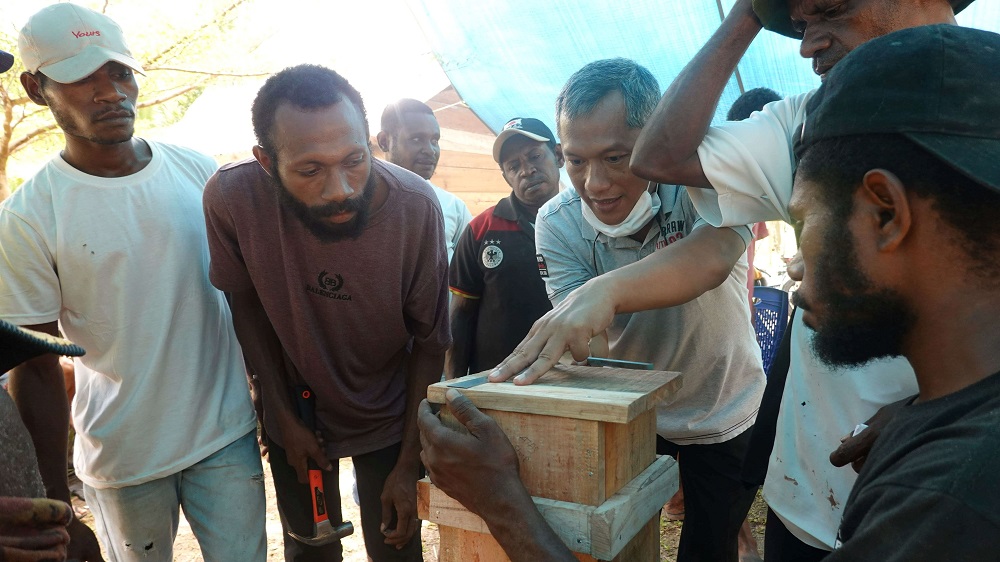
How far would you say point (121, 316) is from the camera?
2.19 m

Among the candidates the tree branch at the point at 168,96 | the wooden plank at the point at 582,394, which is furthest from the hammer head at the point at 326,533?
the tree branch at the point at 168,96

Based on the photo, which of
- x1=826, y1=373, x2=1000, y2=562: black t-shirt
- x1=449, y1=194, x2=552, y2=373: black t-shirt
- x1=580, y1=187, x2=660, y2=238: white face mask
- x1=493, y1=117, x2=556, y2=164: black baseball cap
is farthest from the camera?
x1=493, y1=117, x2=556, y2=164: black baseball cap

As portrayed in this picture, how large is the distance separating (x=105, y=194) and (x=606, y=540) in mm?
2018

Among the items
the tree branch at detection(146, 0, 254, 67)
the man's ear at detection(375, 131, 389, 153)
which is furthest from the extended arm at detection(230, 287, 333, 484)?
the tree branch at detection(146, 0, 254, 67)

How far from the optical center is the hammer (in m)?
2.36

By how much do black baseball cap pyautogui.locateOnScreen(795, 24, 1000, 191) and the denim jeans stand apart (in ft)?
7.27

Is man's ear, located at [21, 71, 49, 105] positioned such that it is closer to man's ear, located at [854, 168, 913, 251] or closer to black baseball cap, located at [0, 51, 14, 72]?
black baseball cap, located at [0, 51, 14, 72]

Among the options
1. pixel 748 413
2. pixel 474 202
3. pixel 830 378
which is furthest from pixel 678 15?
pixel 474 202

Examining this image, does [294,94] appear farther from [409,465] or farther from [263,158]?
[409,465]

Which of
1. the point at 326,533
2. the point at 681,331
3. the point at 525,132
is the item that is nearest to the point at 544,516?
the point at 681,331

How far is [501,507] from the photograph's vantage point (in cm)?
122

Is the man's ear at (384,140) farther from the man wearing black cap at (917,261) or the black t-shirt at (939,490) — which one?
the black t-shirt at (939,490)

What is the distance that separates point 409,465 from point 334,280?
28.3 inches

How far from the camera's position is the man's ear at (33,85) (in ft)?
7.77
